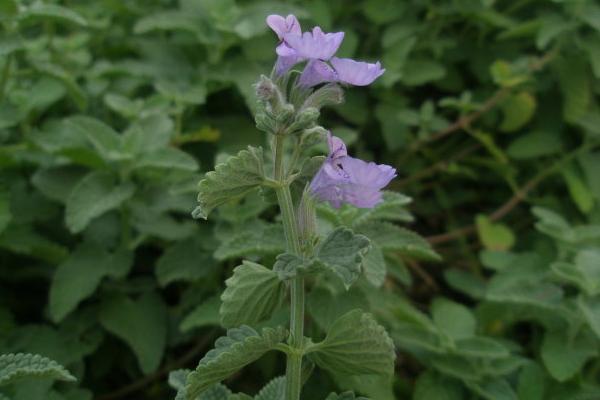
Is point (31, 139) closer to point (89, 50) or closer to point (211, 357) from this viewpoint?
point (89, 50)

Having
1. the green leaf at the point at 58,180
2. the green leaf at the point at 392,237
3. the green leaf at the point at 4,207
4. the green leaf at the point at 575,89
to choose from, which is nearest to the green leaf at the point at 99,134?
the green leaf at the point at 58,180

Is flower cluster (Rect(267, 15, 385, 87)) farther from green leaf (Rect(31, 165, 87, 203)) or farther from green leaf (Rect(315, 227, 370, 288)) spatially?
green leaf (Rect(31, 165, 87, 203))

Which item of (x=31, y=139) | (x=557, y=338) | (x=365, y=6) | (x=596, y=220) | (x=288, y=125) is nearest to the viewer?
(x=288, y=125)

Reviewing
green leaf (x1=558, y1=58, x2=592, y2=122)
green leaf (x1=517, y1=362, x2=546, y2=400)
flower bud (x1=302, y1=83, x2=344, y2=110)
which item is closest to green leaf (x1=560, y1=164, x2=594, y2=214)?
green leaf (x1=558, y1=58, x2=592, y2=122)

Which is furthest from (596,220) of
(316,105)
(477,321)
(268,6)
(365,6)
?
(316,105)

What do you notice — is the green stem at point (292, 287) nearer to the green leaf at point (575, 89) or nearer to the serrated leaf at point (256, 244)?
the serrated leaf at point (256, 244)

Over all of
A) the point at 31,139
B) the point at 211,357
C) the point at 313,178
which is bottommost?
the point at 211,357
